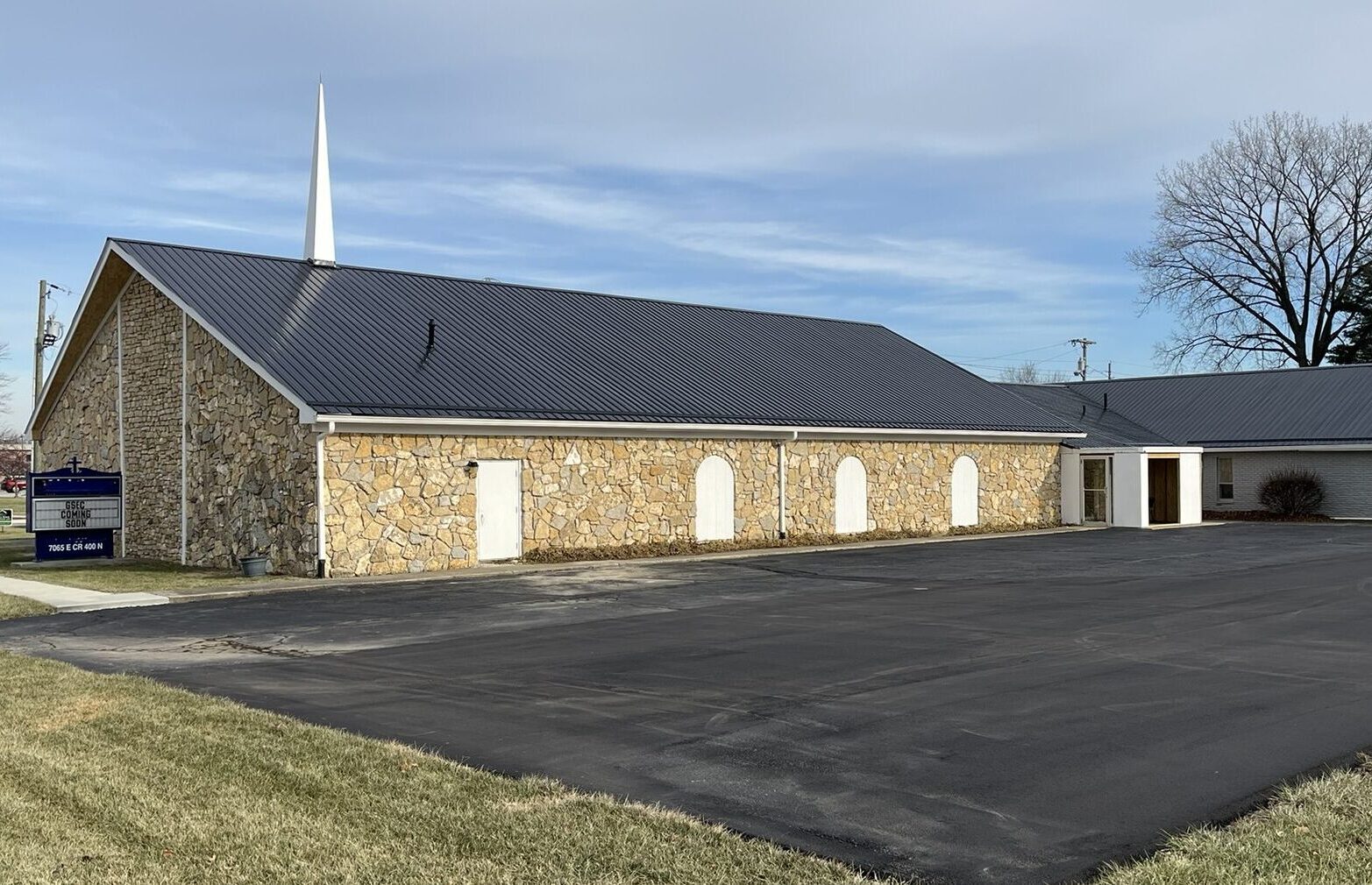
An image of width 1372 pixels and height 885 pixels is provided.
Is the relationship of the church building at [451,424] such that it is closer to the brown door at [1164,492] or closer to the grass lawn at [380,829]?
the brown door at [1164,492]

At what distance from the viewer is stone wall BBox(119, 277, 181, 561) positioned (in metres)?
23.5

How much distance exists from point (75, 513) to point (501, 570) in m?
9.47

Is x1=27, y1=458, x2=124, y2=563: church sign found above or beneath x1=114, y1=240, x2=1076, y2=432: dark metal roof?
beneath

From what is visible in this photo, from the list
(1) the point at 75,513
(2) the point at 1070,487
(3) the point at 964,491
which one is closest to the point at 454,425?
(1) the point at 75,513

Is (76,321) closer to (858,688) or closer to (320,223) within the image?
(320,223)

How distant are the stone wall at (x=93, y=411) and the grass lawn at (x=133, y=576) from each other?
110 inches

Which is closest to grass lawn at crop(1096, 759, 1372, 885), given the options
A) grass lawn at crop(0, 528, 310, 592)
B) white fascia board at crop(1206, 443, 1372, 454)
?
grass lawn at crop(0, 528, 310, 592)

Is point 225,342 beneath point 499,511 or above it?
above

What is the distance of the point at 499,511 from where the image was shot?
2239cm

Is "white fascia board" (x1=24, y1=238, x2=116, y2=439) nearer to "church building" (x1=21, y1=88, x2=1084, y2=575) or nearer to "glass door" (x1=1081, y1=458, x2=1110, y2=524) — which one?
"church building" (x1=21, y1=88, x2=1084, y2=575)

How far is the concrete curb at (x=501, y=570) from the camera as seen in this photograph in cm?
1803

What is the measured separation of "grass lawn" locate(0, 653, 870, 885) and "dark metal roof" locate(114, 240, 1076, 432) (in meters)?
12.9

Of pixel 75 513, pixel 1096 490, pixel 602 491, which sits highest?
pixel 602 491

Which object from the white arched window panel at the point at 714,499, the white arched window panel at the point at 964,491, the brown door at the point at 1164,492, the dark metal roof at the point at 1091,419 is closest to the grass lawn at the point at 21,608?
the white arched window panel at the point at 714,499
